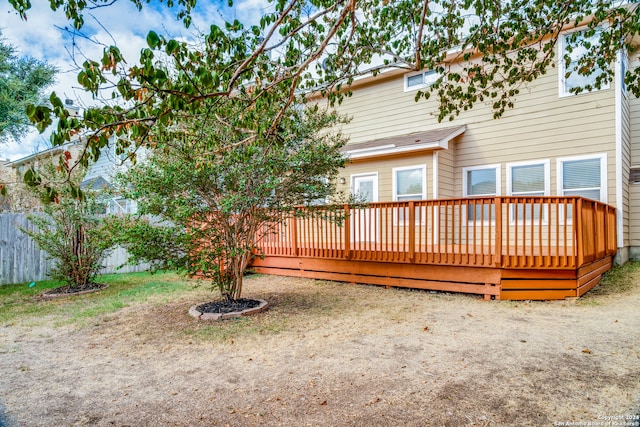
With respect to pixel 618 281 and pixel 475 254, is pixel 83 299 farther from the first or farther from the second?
pixel 618 281

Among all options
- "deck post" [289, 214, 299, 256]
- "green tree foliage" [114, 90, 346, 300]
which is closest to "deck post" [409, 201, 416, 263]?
"green tree foliage" [114, 90, 346, 300]

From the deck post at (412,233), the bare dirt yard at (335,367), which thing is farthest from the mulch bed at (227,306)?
the deck post at (412,233)

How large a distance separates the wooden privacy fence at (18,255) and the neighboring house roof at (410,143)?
613cm

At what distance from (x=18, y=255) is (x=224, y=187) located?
6.02 m

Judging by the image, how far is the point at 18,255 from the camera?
26.7ft

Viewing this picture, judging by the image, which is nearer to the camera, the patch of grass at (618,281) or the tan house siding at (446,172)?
the patch of grass at (618,281)

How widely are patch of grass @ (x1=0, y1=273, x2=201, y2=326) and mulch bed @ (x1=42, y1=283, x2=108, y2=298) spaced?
156mm

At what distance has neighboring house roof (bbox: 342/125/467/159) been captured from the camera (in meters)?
8.77

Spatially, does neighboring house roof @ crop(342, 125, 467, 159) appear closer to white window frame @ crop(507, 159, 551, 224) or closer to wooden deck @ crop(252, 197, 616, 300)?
white window frame @ crop(507, 159, 551, 224)

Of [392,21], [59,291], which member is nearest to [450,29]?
[392,21]

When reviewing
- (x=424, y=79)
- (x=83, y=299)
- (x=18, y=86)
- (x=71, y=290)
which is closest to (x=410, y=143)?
(x=424, y=79)

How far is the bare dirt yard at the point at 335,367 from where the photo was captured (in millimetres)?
2592

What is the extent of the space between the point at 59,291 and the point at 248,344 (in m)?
5.08

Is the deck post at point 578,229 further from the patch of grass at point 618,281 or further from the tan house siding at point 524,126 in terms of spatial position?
the tan house siding at point 524,126
